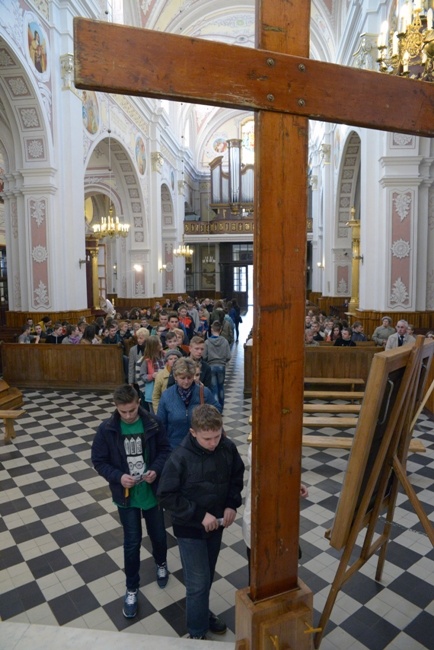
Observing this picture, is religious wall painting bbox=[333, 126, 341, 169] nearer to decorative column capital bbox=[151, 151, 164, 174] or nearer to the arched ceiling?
the arched ceiling

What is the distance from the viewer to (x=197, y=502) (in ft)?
8.36

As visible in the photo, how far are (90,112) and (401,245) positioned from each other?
9.09 metres

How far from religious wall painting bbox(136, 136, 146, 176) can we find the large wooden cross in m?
17.3

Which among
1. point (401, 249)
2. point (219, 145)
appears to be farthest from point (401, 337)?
point (219, 145)

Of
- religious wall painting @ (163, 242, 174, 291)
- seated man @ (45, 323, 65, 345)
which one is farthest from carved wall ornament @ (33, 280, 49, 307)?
religious wall painting @ (163, 242, 174, 291)

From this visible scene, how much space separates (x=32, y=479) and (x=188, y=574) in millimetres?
3151

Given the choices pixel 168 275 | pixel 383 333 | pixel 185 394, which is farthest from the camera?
pixel 168 275

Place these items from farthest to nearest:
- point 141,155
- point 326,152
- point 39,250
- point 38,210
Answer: point 326,152 → point 141,155 → point 39,250 → point 38,210

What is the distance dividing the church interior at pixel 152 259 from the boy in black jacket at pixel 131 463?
1.36ft

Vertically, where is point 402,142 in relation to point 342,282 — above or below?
above

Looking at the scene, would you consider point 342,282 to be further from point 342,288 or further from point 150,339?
point 150,339

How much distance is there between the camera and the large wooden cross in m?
1.61

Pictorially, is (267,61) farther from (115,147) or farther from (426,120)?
(115,147)

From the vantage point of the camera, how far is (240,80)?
1.67m
